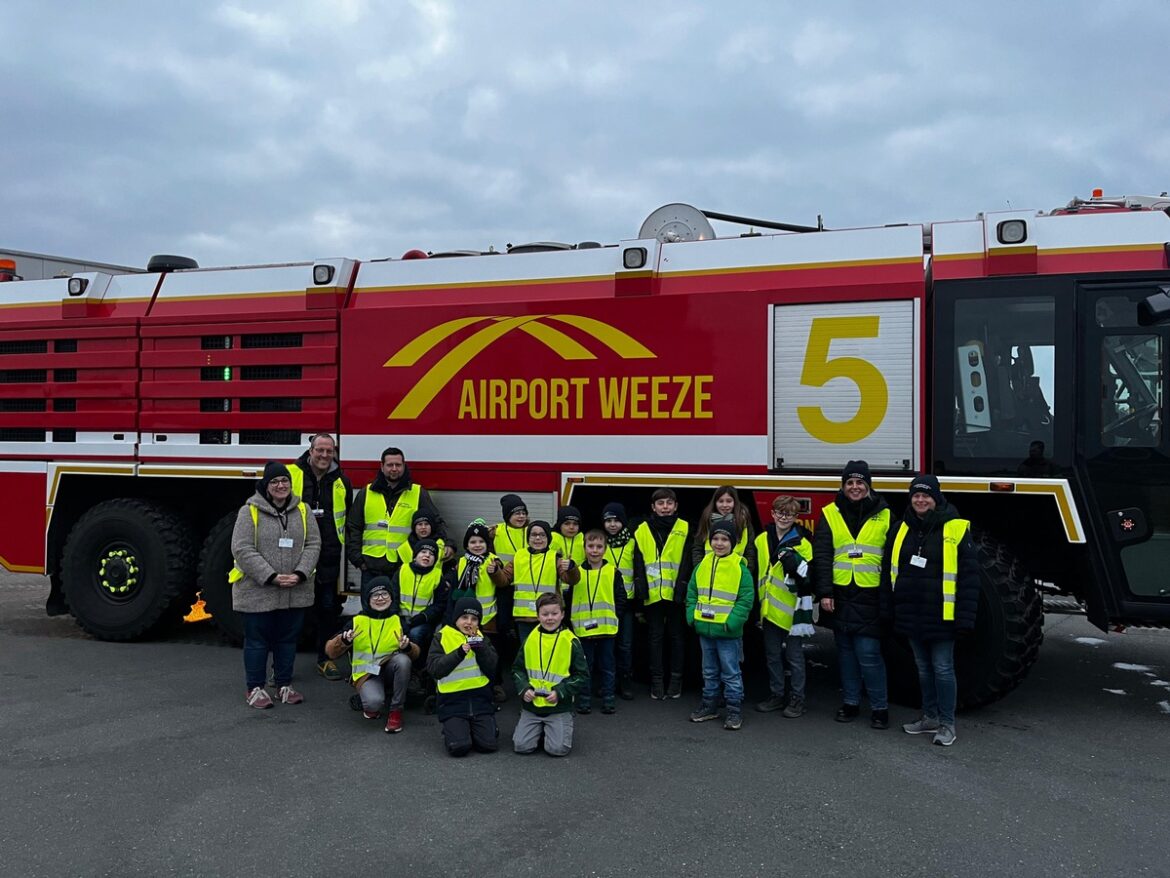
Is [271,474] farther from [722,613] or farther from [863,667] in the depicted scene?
[863,667]

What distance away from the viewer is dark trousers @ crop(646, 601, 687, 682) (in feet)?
19.5

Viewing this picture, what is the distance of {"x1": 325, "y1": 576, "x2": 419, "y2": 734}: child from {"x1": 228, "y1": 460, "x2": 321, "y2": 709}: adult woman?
0.53 meters

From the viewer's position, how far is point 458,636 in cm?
515

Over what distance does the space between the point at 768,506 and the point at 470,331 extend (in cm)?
244

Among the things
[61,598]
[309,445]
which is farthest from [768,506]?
[61,598]

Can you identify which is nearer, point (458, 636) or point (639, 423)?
point (458, 636)

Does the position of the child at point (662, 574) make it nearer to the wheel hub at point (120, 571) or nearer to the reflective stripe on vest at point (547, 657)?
the reflective stripe on vest at point (547, 657)

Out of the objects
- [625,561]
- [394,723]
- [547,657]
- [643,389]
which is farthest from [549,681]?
[643,389]

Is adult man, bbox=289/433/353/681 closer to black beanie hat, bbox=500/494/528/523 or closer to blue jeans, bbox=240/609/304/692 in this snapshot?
blue jeans, bbox=240/609/304/692

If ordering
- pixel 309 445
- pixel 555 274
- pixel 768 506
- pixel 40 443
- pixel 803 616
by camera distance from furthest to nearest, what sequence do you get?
pixel 40 443 < pixel 309 445 < pixel 555 274 < pixel 768 506 < pixel 803 616

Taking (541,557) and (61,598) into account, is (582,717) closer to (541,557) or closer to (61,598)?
(541,557)

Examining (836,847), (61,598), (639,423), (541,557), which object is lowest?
(836,847)

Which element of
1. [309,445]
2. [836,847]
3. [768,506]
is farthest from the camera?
[309,445]

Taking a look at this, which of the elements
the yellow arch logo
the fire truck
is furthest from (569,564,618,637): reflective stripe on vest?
the yellow arch logo
